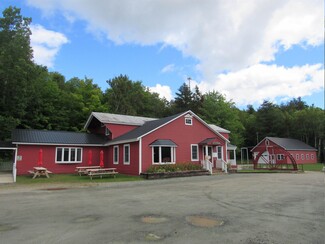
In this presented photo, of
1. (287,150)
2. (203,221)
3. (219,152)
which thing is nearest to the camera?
(203,221)

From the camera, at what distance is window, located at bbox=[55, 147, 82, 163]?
2536 cm

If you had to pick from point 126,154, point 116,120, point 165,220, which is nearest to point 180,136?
point 126,154

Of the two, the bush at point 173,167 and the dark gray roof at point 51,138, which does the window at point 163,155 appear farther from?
the dark gray roof at point 51,138

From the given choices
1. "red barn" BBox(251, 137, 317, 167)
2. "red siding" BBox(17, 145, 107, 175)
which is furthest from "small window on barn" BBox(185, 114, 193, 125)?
"red barn" BBox(251, 137, 317, 167)

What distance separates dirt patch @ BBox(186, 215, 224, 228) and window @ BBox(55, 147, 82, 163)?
802 inches

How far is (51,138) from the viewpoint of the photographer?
82.7 ft

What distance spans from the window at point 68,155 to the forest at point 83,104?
813 centimetres

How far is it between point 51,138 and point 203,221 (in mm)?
21182

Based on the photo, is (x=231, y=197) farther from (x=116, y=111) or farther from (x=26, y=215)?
(x=116, y=111)

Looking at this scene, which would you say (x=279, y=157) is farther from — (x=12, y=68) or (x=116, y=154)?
(x=12, y=68)

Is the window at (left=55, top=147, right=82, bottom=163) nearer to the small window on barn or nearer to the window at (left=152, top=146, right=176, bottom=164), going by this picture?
the window at (left=152, top=146, right=176, bottom=164)

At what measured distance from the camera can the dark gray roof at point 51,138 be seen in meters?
23.7

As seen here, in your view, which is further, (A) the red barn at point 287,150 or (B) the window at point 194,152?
(A) the red barn at point 287,150

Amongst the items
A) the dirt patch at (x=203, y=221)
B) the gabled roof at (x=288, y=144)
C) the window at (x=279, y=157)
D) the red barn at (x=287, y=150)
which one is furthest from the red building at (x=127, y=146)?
the window at (x=279, y=157)
